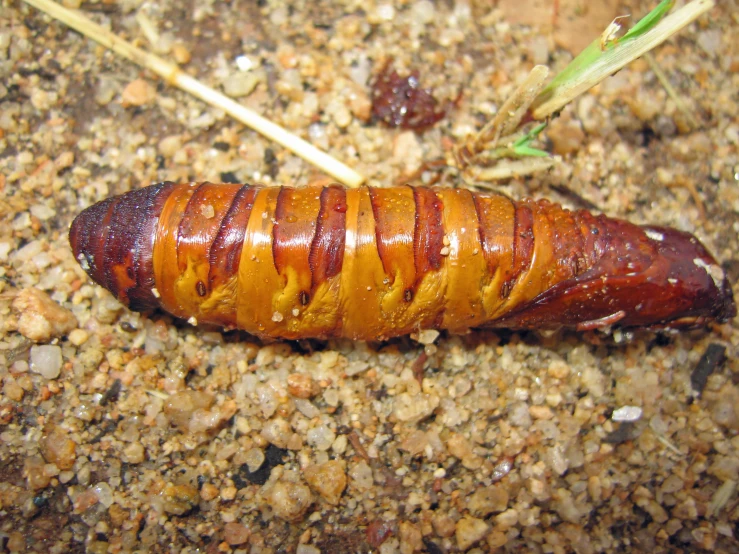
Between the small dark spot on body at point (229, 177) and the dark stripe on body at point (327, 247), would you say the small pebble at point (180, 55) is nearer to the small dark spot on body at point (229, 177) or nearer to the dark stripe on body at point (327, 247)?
the small dark spot on body at point (229, 177)

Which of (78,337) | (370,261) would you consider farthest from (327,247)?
(78,337)

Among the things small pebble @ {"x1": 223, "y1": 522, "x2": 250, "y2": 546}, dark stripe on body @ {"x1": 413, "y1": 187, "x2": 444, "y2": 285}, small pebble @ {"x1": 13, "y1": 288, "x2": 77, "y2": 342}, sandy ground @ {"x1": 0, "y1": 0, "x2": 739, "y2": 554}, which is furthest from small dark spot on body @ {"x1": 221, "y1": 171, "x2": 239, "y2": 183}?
small pebble @ {"x1": 223, "y1": 522, "x2": 250, "y2": 546}

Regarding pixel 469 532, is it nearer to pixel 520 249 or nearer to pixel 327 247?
pixel 520 249

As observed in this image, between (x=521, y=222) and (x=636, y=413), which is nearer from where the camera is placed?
(x=521, y=222)

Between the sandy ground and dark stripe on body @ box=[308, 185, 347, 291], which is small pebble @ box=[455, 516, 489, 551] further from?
dark stripe on body @ box=[308, 185, 347, 291]

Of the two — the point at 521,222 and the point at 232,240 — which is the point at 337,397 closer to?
the point at 232,240

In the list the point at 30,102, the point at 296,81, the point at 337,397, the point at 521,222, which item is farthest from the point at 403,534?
the point at 30,102

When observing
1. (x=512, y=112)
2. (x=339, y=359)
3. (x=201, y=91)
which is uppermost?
(x=512, y=112)
